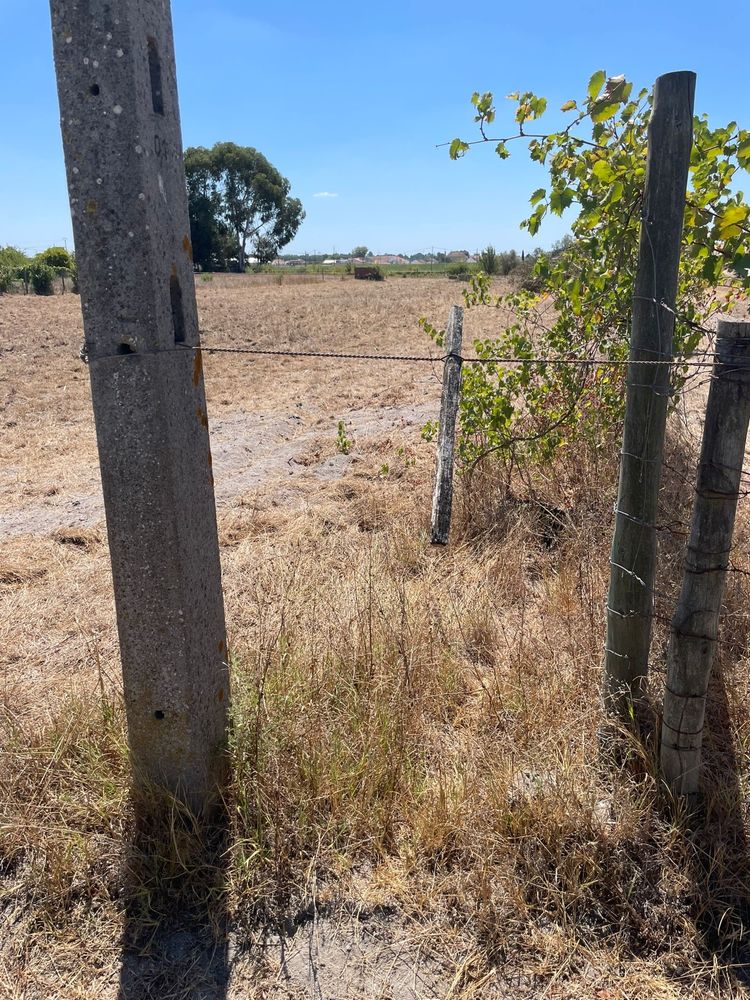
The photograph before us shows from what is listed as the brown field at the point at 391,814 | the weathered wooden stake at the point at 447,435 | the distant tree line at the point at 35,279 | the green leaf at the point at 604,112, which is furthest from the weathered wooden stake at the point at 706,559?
the distant tree line at the point at 35,279

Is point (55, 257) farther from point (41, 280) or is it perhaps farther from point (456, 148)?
point (456, 148)

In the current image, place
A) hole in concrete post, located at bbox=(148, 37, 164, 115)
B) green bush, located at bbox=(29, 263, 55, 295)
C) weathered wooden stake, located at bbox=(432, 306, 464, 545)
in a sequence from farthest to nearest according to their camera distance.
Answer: green bush, located at bbox=(29, 263, 55, 295) < weathered wooden stake, located at bbox=(432, 306, 464, 545) < hole in concrete post, located at bbox=(148, 37, 164, 115)

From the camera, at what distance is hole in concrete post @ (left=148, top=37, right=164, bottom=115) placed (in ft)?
7.12

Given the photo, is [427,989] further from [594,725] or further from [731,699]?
[731,699]

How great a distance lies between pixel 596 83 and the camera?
2.88 metres

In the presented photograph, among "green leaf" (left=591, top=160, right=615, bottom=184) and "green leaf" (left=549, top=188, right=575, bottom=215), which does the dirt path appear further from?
"green leaf" (left=591, top=160, right=615, bottom=184)

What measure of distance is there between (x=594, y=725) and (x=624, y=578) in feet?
1.93

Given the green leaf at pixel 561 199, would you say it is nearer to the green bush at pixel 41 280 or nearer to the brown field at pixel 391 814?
the brown field at pixel 391 814

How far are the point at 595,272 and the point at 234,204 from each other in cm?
6799

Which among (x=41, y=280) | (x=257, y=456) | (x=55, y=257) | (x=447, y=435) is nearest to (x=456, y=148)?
(x=447, y=435)

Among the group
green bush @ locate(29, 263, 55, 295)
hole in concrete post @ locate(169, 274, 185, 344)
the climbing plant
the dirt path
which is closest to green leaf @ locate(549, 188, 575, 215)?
the climbing plant

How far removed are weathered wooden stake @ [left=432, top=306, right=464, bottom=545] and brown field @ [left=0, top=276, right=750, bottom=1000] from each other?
464 mm

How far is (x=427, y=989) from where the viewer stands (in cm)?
211

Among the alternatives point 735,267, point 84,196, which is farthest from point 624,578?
point 84,196
